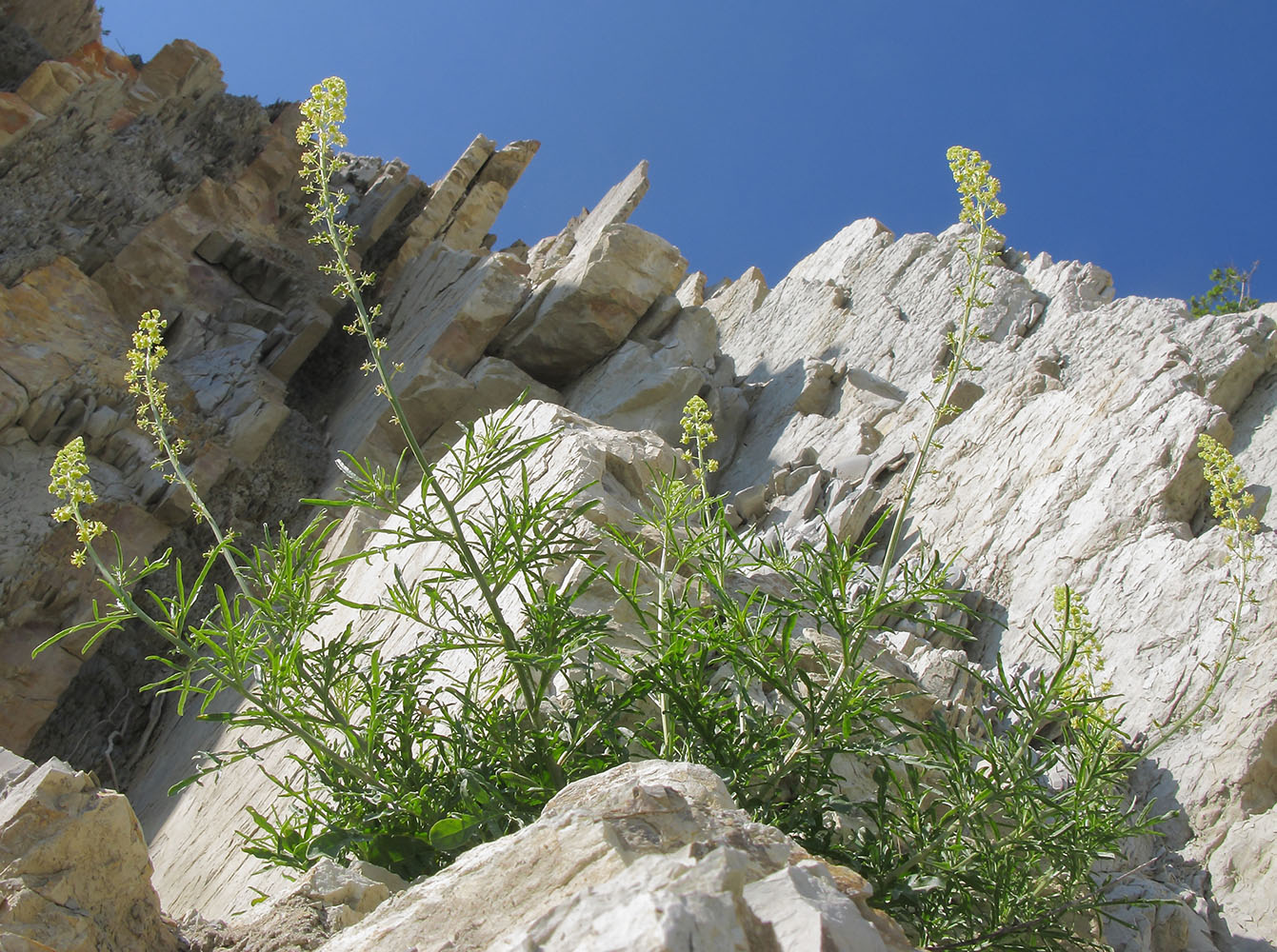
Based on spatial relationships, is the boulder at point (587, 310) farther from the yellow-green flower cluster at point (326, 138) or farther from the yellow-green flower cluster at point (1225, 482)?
the yellow-green flower cluster at point (1225, 482)

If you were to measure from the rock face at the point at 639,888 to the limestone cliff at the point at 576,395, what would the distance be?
307 cm

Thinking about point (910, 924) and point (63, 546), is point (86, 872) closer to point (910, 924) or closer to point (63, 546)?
point (910, 924)

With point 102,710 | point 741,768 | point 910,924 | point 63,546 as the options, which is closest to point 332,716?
point 741,768

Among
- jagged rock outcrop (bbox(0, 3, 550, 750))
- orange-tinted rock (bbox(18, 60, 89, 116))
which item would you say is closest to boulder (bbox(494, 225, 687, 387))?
jagged rock outcrop (bbox(0, 3, 550, 750))

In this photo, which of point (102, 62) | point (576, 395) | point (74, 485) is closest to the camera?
point (74, 485)

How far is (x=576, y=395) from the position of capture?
1638cm

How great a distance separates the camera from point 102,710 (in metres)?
10.6

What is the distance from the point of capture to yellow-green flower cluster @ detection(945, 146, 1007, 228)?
3.83m

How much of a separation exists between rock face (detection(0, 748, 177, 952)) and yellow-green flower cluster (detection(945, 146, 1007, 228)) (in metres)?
3.66

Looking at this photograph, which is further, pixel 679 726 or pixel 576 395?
pixel 576 395

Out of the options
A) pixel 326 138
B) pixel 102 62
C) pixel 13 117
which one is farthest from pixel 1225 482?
pixel 102 62

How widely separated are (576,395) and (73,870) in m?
13.6

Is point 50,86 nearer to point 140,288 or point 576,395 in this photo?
point 140,288

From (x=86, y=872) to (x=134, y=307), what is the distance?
563 inches
